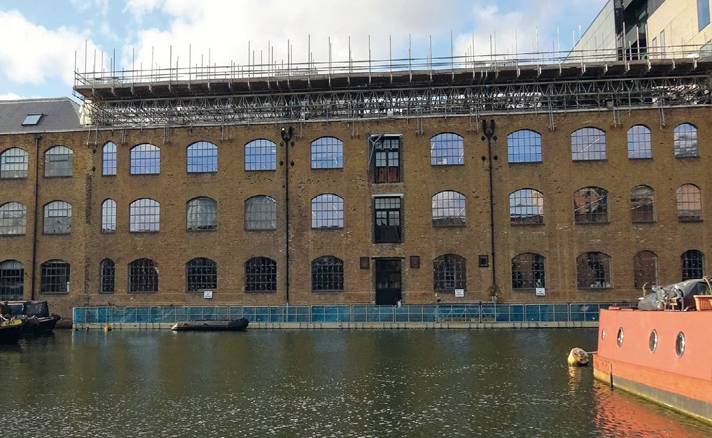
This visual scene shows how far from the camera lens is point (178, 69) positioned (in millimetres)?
43125

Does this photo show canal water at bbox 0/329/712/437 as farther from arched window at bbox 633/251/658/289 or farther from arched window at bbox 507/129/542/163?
arched window at bbox 507/129/542/163

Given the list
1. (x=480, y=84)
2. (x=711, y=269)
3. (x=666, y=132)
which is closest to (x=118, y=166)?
(x=480, y=84)

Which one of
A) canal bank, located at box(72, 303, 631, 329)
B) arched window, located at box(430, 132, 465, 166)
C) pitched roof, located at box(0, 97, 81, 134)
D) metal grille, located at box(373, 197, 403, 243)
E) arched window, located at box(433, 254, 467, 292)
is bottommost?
canal bank, located at box(72, 303, 631, 329)

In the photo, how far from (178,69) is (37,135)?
9.80 meters

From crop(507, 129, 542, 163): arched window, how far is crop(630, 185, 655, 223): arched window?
5.95 meters

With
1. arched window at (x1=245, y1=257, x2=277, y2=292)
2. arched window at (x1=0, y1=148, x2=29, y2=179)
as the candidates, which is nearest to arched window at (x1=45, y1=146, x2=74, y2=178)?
arched window at (x1=0, y1=148, x2=29, y2=179)

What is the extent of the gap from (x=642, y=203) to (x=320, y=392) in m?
27.6

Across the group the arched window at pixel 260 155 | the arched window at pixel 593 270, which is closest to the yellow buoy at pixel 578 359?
the arched window at pixel 593 270

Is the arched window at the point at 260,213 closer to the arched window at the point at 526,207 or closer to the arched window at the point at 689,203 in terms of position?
the arched window at the point at 526,207

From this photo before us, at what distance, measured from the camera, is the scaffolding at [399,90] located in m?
40.4

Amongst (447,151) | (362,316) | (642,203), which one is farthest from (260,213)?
(642,203)

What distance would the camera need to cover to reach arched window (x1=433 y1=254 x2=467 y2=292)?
39875 mm

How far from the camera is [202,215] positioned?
41906 mm

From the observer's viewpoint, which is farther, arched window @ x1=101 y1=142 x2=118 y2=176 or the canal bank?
arched window @ x1=101 y1=142 x2=118 y2=176
